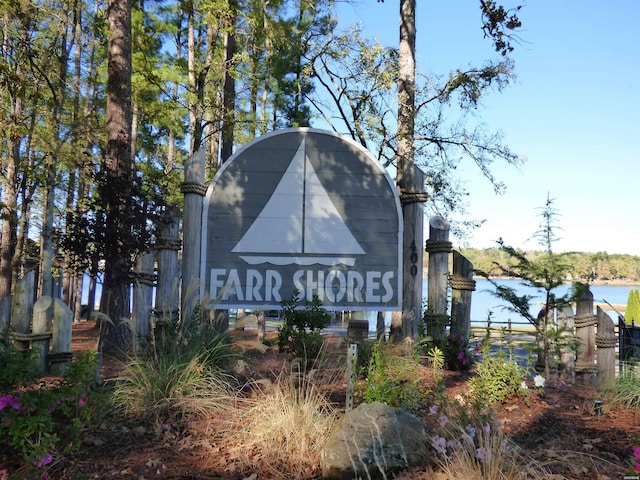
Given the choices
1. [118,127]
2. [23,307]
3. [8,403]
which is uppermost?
[118,127]

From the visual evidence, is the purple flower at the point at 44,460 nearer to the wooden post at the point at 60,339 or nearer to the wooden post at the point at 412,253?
the wooden post at the point at 60,339

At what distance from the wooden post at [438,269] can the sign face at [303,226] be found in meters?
0.59

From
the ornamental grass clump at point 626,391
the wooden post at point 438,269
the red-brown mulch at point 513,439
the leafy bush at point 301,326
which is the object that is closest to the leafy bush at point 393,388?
the red-brown mulch at point 513,439

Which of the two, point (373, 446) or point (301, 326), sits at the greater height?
point (301, 326)

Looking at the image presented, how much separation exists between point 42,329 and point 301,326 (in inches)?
124

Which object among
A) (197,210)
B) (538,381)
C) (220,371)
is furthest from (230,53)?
(538,381)

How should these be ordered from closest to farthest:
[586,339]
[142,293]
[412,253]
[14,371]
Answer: [14,371] → [142,293] → [586,339] → [412,253]

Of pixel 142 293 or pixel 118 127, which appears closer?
pixel 142 293

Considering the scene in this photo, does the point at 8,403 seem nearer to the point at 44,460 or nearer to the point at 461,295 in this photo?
the point at 44,460

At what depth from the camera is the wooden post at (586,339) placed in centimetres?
762

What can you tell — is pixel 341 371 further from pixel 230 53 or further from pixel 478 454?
pixel 230 53

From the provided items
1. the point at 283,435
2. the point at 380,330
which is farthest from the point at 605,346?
the point at 283,435

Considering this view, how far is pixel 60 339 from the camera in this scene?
21.9 feet

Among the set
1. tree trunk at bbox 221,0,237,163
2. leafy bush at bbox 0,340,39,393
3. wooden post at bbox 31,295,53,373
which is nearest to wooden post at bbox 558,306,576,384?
leafy bush at bbox 0,340,39,393
